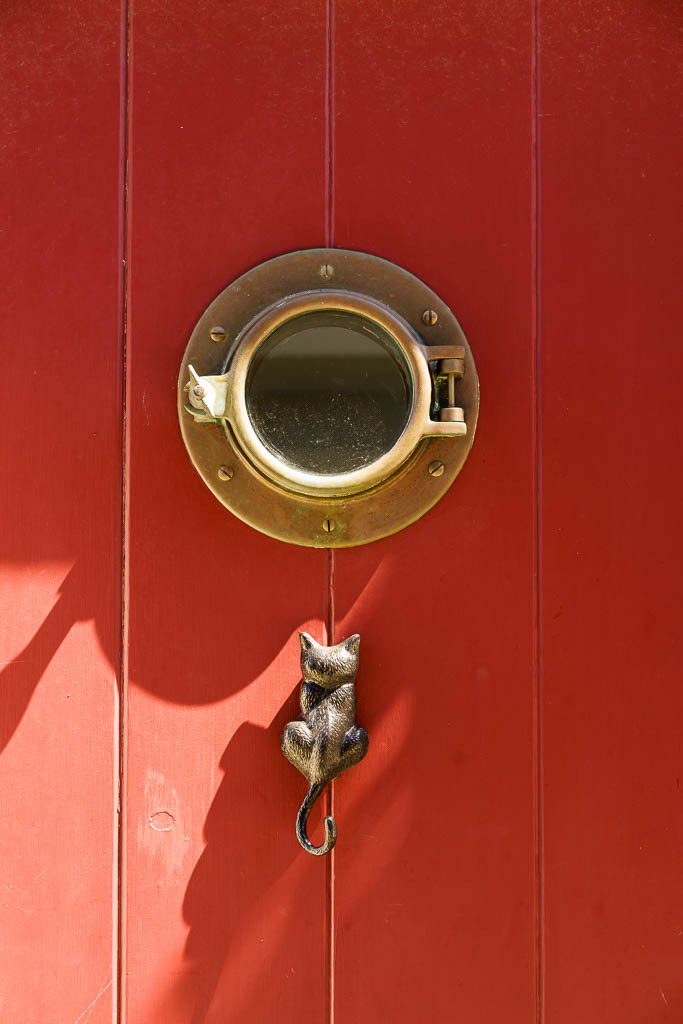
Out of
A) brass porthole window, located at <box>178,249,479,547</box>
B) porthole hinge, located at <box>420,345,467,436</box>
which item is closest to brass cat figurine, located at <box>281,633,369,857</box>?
brass porthole window, located at <box>178,249,479,547</box>

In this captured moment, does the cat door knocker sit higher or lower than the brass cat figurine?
higher

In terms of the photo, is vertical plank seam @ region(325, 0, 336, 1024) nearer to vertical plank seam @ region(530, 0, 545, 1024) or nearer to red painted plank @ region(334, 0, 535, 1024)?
red painted plank @ region(334, 0, 535, 1024)

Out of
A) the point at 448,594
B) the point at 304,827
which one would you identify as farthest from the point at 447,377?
the point at 304,827

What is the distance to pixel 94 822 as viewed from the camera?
0.69 m

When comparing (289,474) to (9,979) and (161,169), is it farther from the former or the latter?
(9,979)

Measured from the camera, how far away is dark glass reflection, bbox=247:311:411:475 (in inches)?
26.4

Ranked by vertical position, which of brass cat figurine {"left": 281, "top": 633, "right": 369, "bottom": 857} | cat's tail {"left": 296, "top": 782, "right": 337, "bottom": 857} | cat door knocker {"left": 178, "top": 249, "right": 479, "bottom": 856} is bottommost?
cat's tail {"left": 296, "top": 782, "right": 337, "bottom": 857}

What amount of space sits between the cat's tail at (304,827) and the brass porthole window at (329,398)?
0.23 metres

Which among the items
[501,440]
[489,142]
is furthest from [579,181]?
[501,440]

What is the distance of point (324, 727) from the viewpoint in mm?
652

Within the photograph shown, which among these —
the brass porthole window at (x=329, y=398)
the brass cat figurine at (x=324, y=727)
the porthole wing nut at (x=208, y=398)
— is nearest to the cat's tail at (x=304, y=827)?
the brass cat figurine at (x=324, y=727)

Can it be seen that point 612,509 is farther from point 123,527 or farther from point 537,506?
point 123,527

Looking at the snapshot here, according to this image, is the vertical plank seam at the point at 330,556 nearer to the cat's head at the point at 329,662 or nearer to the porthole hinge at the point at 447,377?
the cat's head at the point at 329,662

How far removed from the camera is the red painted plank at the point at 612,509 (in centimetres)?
70
